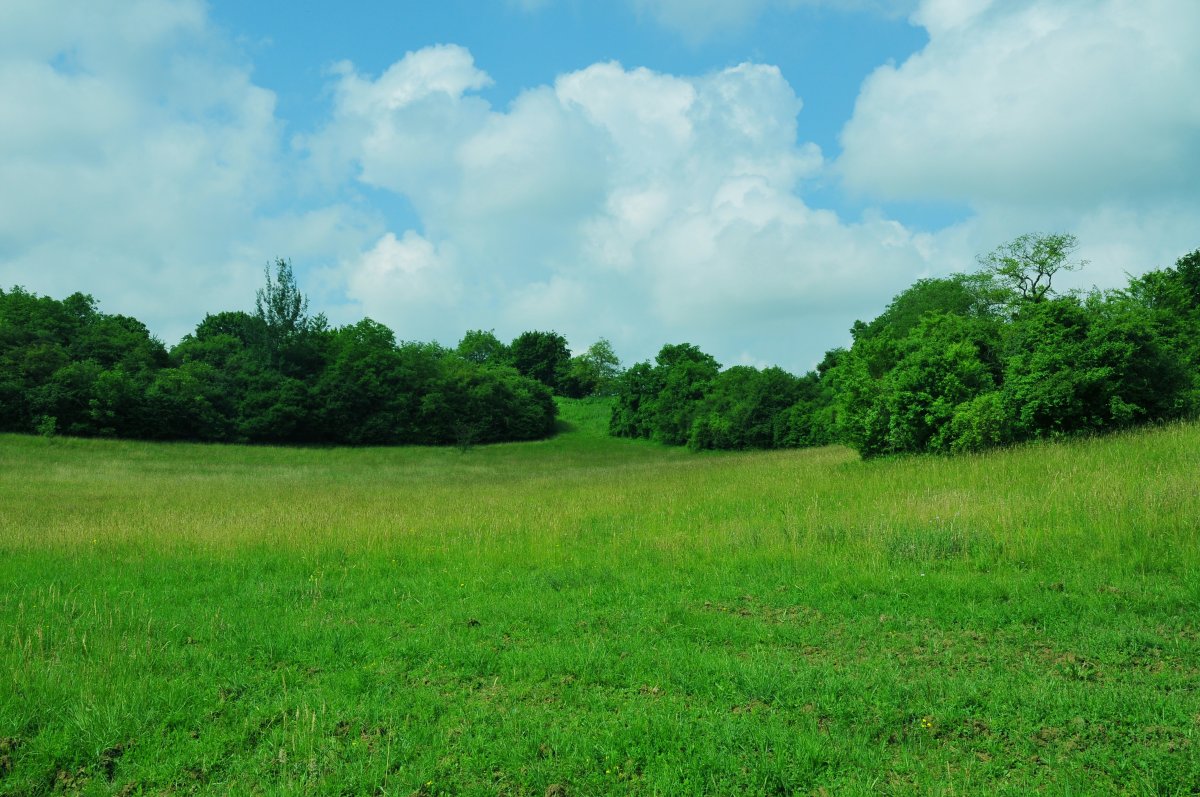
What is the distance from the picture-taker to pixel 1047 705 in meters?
5.26

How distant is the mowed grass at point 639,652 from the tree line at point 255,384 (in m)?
45.6

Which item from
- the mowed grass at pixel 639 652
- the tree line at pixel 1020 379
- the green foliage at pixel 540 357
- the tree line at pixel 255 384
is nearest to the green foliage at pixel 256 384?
the tree line at pixel 255 384

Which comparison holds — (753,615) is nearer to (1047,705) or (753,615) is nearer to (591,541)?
(1047,705)

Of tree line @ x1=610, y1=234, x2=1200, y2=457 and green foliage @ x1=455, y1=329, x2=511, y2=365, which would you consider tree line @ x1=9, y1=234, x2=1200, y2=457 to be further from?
green foliage @ x1=455, y1=329, x2=511, y2=365

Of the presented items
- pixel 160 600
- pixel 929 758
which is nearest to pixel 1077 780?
pixel 929 758

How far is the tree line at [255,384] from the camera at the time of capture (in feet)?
167

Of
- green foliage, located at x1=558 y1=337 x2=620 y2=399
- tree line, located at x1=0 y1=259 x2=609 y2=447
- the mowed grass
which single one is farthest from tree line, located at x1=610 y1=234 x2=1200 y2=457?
green foliage, located at x1=558 y1=337 x2=620 y2=399

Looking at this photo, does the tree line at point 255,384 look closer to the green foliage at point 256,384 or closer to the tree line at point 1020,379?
the green foliage at point 256,384

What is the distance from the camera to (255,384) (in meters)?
62.0

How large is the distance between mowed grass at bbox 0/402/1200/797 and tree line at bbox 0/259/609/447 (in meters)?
45.6

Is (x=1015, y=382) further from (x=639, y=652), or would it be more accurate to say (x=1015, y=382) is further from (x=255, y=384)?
(x=255, y=384)

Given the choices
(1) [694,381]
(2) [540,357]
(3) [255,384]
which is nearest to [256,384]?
(3) [255,384]

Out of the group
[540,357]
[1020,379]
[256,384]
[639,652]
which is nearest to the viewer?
[639,652]

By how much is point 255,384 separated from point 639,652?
63.9 meters
